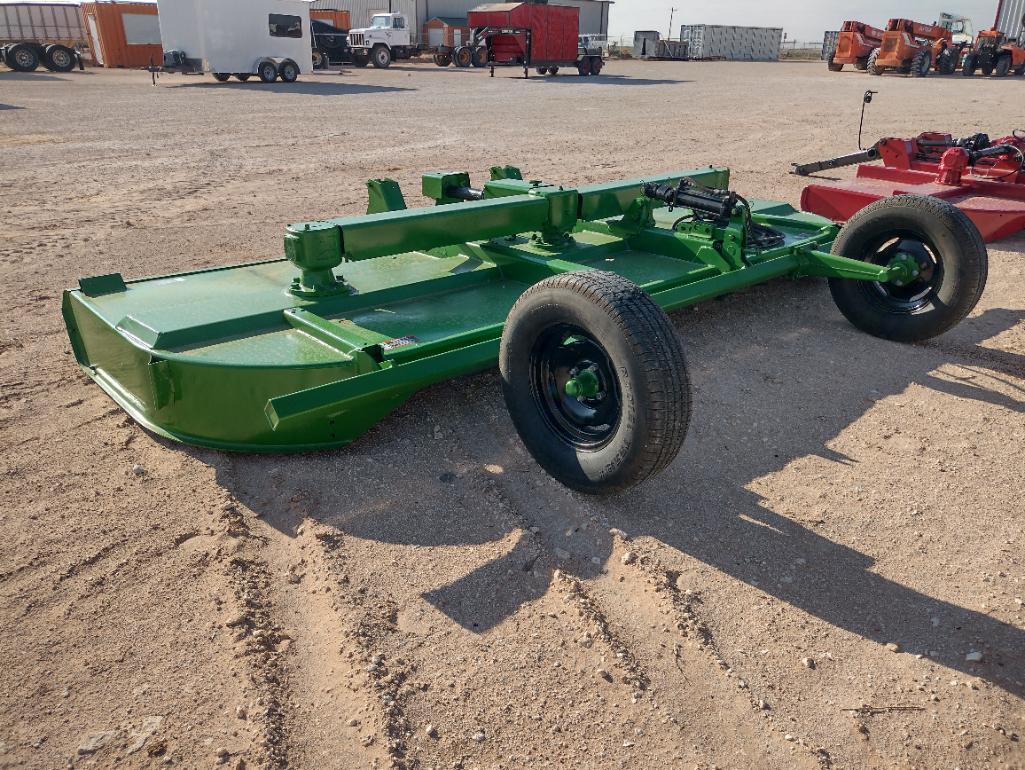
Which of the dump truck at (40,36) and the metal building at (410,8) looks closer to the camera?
the dump truck at (40,36)

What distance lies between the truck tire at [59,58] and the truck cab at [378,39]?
1017cm

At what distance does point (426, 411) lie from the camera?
382 centimetres

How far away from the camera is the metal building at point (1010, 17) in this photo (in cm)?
3794

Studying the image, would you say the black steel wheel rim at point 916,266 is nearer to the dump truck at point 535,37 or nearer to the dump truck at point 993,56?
the dump truck at point 535,37

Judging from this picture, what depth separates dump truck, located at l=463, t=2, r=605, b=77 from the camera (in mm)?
31062

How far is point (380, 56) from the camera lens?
32.6m

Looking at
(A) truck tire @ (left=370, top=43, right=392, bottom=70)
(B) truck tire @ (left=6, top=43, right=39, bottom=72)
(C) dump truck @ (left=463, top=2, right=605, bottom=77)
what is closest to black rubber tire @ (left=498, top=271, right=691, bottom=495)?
(C) dump truck @ (left=463, top=2, right=605, bottom=77)

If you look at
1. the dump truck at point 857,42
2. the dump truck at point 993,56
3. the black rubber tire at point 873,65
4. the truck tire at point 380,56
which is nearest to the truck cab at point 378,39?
the truck tire at point 380,56

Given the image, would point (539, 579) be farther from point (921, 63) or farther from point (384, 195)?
point (921, 63)

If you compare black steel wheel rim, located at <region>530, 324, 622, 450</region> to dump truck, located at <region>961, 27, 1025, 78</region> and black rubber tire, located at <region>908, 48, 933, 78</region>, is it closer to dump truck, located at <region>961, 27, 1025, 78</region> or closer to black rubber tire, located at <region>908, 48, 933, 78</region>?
black rubber tire, located at <region>908, 48, 933, 78</region>

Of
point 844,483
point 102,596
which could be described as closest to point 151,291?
point 102,596

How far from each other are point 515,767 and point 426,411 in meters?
2.01

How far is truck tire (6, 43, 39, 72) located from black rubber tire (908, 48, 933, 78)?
31636 millimetres

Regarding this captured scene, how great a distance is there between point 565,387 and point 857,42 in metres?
34.9
